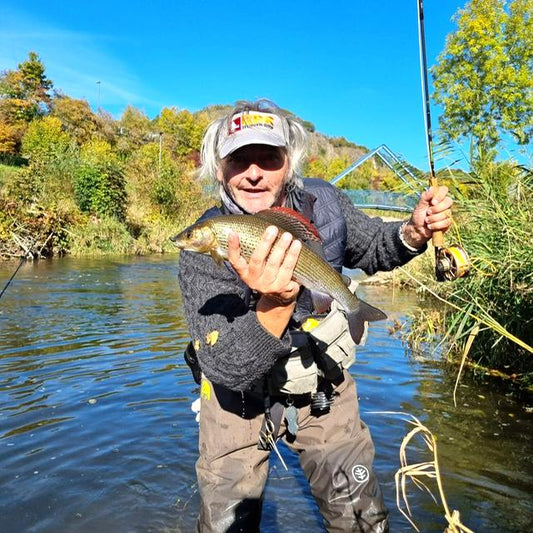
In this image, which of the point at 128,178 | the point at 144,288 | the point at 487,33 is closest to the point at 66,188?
the point at 128,178

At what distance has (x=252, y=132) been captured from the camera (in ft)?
10.4

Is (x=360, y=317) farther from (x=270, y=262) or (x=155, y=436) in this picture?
(x=155, y=436)

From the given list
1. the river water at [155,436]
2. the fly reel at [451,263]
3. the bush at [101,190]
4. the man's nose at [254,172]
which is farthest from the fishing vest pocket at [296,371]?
the bush at [101,190]

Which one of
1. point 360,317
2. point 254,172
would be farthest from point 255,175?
point 360,317

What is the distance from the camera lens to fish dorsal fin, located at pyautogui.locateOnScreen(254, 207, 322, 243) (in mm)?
2516

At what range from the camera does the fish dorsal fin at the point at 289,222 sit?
99.0 inches

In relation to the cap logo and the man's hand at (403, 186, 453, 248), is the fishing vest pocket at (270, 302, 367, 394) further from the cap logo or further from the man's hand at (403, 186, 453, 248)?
the cap logo

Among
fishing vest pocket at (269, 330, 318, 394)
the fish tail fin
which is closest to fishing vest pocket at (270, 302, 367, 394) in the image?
fishing vest pocket at (269, 330, 318, 394)

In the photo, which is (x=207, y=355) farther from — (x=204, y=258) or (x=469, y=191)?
(x=469, y=191)

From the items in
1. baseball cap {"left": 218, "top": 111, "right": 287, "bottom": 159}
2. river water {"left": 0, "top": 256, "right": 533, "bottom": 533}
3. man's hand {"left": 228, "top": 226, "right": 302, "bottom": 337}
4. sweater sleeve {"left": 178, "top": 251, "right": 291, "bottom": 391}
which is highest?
baseball cap {"left": 218, "top": 111, "right": 287, "bottom": 159}

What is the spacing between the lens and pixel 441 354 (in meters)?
7.95

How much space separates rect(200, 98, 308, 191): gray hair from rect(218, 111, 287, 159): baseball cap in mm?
90

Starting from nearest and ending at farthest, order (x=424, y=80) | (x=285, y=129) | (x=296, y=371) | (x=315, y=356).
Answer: (x=296, y=371) → (x=315, y=356) → (x=285, y=129) → (x=424, y=80)

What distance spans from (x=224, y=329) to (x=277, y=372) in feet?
1.83
